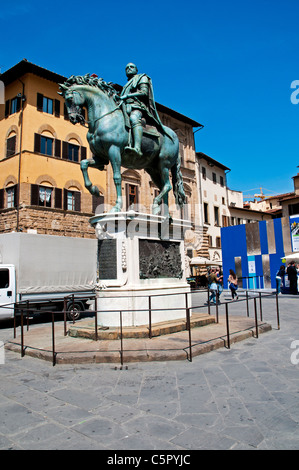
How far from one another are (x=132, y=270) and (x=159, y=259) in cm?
83

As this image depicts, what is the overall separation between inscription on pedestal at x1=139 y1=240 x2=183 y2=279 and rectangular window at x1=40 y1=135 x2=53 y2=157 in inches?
724

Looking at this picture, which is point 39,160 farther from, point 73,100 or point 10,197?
point 73,100

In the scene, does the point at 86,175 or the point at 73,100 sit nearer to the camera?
the point at 73,100

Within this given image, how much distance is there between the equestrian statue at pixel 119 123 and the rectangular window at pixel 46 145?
1690 cm

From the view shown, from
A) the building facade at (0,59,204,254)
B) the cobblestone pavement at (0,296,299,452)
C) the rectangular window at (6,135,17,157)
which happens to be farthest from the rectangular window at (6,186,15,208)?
the cobblestone pavement at (0,296,299,452)

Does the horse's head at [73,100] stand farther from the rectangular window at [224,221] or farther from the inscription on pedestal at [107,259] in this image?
the rectangular window at [224,221]

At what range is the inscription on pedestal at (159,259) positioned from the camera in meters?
7.38

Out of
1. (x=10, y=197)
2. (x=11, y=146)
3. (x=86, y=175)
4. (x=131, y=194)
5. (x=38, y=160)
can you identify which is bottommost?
(x=86, y=175)

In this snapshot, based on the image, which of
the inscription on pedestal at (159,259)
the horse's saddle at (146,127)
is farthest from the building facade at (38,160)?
the inscription on pedestal at (159,259)

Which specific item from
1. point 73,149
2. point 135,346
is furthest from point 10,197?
point 135,346

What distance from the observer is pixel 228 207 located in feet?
137

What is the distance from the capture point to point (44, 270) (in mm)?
12812

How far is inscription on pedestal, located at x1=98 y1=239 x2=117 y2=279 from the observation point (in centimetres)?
718
